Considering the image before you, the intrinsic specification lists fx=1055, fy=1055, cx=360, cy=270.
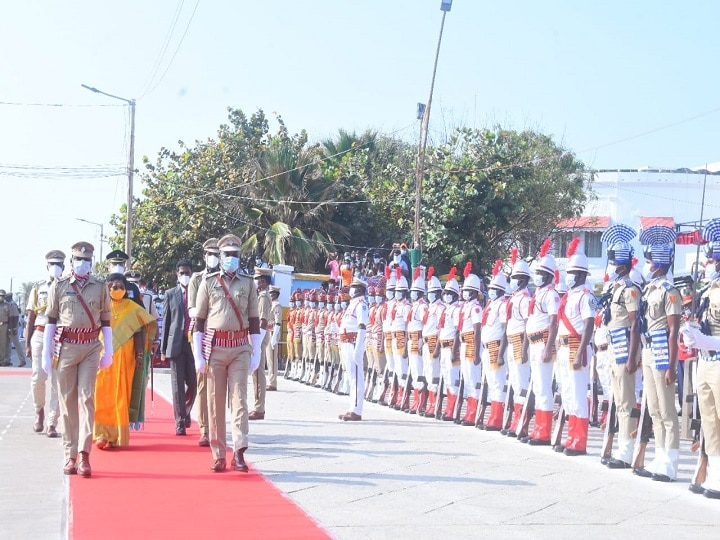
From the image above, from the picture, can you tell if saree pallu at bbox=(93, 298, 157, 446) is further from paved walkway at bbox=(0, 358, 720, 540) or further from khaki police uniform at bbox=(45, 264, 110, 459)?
khaki police uniform at bbox=(45, 264, 110, 459)

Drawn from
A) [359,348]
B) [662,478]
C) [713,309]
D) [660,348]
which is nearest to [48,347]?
[660,348]

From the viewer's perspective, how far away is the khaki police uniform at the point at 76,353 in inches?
385

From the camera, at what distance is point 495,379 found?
559 inches

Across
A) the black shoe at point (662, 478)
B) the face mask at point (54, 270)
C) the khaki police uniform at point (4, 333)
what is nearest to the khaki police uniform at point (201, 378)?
the face mask at point (54, 270)

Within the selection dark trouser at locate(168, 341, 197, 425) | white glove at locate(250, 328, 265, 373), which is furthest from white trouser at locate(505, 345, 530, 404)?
white glove at locate(250, 328, 265, 373)

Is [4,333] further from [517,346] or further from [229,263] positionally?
[229,263]

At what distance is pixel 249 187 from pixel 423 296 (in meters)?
19.0

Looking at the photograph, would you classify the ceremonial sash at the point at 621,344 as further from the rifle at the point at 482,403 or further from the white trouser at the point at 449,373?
the white trouser at the point at 449,373

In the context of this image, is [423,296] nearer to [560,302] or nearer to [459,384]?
[459,384]

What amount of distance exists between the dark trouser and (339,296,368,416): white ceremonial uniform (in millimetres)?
2809

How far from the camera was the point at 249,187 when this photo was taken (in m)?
36.3

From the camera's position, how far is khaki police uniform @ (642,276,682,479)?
31.7 ft

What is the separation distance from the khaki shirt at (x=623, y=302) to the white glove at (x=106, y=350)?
497 cm

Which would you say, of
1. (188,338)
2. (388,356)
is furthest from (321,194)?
(188,338)
